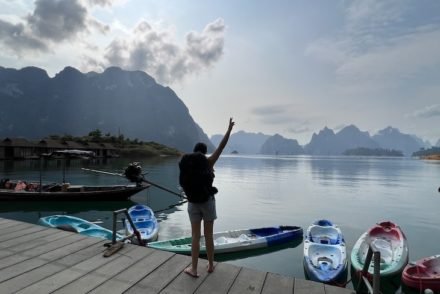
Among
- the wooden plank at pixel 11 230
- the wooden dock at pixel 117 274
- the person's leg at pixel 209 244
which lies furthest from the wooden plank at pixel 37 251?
the person's leg at pixel 209 244

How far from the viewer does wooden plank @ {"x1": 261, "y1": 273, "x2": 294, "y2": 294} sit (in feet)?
18.4

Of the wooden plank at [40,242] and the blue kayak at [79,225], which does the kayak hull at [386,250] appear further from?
the blue kayak at [79,225]

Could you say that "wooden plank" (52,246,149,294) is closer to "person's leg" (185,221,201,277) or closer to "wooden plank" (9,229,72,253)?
"person's leg" (185,221,201,277)

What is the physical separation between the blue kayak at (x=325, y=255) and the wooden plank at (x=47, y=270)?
7853 millimetres

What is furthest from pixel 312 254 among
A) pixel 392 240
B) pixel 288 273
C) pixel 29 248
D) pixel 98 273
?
pixel 29 248

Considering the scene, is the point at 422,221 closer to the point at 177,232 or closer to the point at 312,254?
the point at 312,254

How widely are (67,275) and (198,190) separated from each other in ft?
10.4

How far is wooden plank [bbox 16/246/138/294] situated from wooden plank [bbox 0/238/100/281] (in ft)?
2.56

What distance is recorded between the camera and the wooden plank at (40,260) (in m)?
6.08

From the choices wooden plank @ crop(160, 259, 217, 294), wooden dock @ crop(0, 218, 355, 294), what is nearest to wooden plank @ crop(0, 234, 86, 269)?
wooden dock @ crop(0, 218, 355, 294)

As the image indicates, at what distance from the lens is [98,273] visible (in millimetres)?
6156

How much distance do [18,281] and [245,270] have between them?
4516mm

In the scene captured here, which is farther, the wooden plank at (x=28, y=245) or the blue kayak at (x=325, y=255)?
the blue kayak at (x=325, y=255)

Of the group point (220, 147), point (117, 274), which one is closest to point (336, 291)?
point (220, 147)
